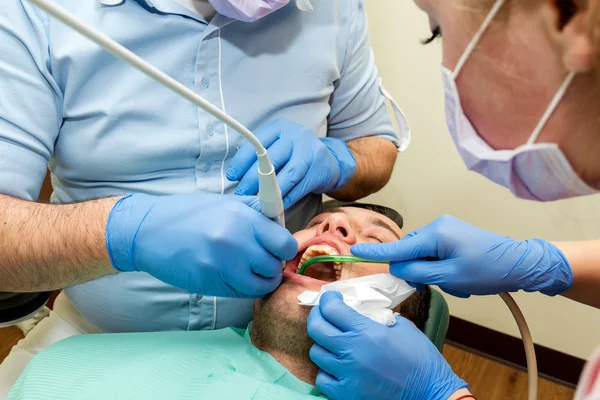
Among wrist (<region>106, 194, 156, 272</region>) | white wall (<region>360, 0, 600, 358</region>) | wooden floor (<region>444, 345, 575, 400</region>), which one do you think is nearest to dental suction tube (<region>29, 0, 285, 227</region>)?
wrist (<region>106, 194, 156, 272</region>)

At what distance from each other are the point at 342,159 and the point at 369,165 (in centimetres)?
17

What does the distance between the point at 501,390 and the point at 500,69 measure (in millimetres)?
2012

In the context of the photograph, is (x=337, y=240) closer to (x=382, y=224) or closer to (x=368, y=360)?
(x=382, y=224)

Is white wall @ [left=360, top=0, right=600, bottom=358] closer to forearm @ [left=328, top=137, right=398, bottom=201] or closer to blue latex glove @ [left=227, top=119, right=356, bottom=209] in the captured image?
forearm @ [left=328, top=137, right=398, bottom=201]

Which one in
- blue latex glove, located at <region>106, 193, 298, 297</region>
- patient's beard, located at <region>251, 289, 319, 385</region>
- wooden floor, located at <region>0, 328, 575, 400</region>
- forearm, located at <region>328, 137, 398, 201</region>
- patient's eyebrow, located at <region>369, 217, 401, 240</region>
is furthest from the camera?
wooden floor, located at <region>0, 328, 575, 400</region>

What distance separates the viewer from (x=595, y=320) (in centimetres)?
206

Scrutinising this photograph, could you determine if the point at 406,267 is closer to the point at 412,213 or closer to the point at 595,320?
the point at 412,213

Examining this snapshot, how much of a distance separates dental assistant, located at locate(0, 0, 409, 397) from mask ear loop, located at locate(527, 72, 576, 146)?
0.60m

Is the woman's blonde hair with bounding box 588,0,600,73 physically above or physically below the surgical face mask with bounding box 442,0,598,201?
above

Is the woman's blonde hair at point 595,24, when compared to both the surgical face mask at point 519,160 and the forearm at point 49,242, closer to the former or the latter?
the surgical face mask at point 519,160

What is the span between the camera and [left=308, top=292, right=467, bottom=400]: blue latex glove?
106 cm

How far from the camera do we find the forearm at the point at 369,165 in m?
1.60

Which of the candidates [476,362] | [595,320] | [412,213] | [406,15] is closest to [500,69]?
[406,15]

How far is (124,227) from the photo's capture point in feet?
3.45
